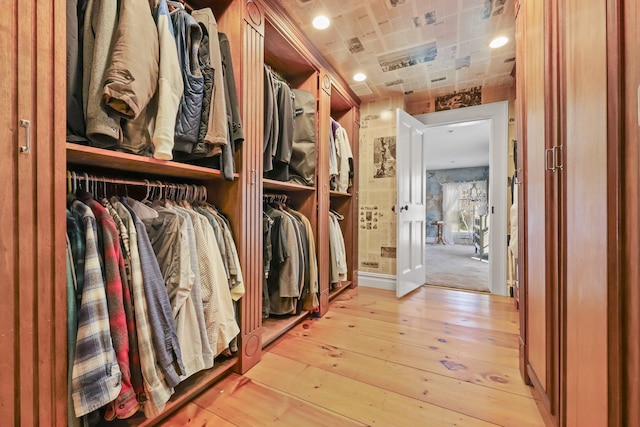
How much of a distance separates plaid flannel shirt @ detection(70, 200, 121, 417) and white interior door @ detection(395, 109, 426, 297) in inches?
86.0

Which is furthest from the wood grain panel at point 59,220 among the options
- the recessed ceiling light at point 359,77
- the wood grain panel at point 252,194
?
the recessed ceiling light at point 359,77

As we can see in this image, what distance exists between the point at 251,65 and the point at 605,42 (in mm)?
1344

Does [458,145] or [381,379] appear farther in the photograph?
[458,145]

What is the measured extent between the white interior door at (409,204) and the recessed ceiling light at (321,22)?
1.05 meters

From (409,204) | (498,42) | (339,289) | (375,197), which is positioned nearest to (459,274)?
(409,204)

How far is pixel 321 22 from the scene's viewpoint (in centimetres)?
179

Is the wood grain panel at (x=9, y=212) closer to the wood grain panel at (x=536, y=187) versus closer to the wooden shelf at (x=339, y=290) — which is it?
the wood grain panel at (x=536, y=187)

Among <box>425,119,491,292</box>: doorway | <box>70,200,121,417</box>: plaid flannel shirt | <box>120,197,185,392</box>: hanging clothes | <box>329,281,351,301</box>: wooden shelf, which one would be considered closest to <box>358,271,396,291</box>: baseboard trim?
<box>329,281,351,301</box>: wooden shelf

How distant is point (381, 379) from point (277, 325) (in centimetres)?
77

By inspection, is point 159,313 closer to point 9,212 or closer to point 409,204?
point 9,212

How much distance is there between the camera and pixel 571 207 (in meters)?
0.75

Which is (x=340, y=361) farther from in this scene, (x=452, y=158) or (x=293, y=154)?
(x=452, y=158)

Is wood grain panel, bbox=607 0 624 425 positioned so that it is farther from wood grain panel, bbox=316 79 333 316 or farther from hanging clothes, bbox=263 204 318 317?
wood grain panel, bbox=316 79 333 316

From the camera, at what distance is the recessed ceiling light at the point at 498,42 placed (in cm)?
194
